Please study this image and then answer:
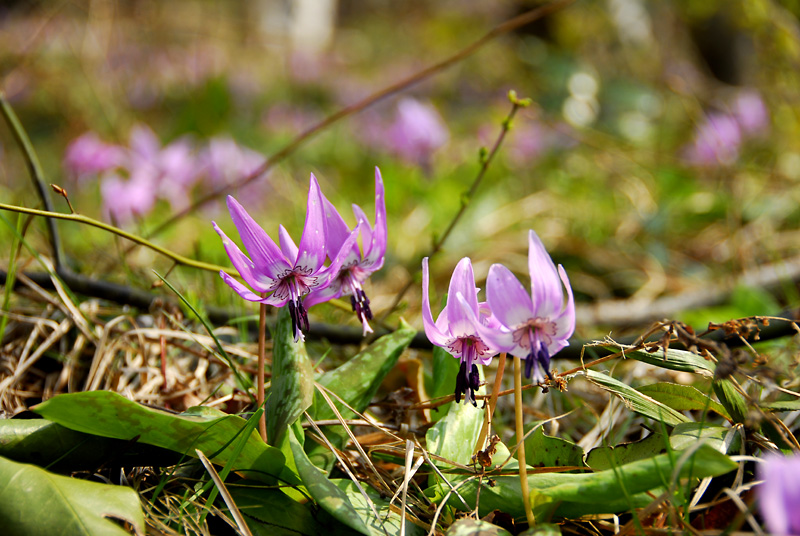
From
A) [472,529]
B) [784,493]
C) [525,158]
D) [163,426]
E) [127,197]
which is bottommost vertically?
[525,158]

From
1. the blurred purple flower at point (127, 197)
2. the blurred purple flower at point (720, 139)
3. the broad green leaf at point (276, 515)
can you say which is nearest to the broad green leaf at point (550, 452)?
the broad green leaf at point (276, 515)

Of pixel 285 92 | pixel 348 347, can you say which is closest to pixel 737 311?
pixel 348 347

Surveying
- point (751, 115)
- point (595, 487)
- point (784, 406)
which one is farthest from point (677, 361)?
point (751, 115)

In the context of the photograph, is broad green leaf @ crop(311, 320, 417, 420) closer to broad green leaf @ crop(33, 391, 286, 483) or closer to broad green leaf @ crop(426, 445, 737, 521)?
broad green leaf @ crop(33, 391, 286, 483)

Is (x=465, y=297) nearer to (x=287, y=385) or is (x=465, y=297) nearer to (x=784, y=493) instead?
(x=287, y=385)

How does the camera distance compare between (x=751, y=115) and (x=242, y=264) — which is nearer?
(x=242, y=264)

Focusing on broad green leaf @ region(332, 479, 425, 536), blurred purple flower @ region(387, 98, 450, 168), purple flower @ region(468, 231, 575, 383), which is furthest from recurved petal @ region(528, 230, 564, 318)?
blurred purple flower @ region(387, 98, 450, 168)

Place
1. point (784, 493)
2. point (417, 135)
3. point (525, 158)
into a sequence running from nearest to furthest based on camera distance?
1. point (784, 493)
2. point (417, 135)
3. point (525, 158)
